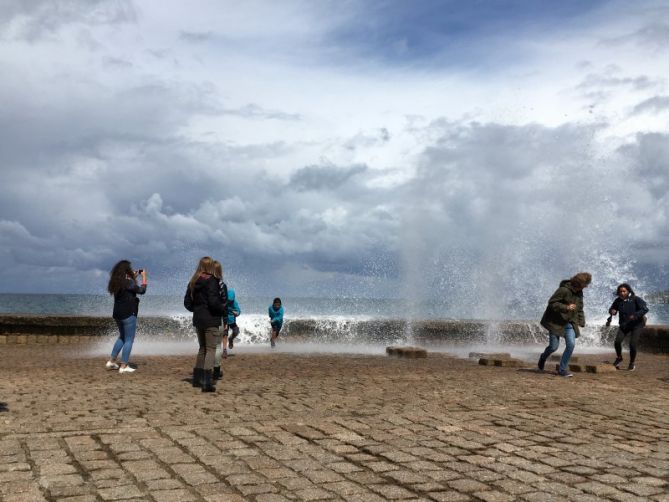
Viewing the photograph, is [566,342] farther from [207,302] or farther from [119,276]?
[119,276]

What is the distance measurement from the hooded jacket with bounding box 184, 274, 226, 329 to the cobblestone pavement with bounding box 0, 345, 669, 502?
3.22ft

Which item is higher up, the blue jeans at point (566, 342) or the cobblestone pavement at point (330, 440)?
the blue jeans at point (566, 342)

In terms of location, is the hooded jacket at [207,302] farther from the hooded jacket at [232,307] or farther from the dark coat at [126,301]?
the hooded jacket at [232,307]

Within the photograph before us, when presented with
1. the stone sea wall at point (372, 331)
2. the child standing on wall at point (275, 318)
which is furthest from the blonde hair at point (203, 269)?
the stone sea wall at point (372, 331)

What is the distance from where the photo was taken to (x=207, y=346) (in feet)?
29.7

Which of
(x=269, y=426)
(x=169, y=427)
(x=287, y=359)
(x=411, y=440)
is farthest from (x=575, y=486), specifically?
(x=287, y=359)

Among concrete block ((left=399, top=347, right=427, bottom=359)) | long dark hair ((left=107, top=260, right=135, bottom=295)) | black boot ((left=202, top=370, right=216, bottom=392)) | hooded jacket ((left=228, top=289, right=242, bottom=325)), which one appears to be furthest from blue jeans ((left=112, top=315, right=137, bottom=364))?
concrete block ((left=399, top=347, right=427, bottom=359))

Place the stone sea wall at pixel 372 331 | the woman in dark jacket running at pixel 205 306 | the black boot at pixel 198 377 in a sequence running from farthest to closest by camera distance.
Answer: the stone sea wall at pixel 372 331, the black boot at pixel 198 377, the woman in dark jacket running at pixel 205 306

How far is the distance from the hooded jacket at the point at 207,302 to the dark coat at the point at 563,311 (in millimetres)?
5582

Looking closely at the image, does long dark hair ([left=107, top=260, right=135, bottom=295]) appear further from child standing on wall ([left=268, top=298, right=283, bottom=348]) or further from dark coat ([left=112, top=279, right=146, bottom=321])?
child standing on wall ([left=268, top=298, right=283, bottom=348])

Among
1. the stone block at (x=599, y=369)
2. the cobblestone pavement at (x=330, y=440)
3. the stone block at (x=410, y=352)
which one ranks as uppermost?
the stone block at (x=599, y=369)


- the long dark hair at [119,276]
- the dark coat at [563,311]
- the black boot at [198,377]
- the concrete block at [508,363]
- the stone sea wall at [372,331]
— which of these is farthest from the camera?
→ the stone sea wall at [372,331]

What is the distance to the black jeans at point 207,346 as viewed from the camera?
29.2 feet

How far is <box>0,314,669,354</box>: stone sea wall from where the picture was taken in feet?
63.9
